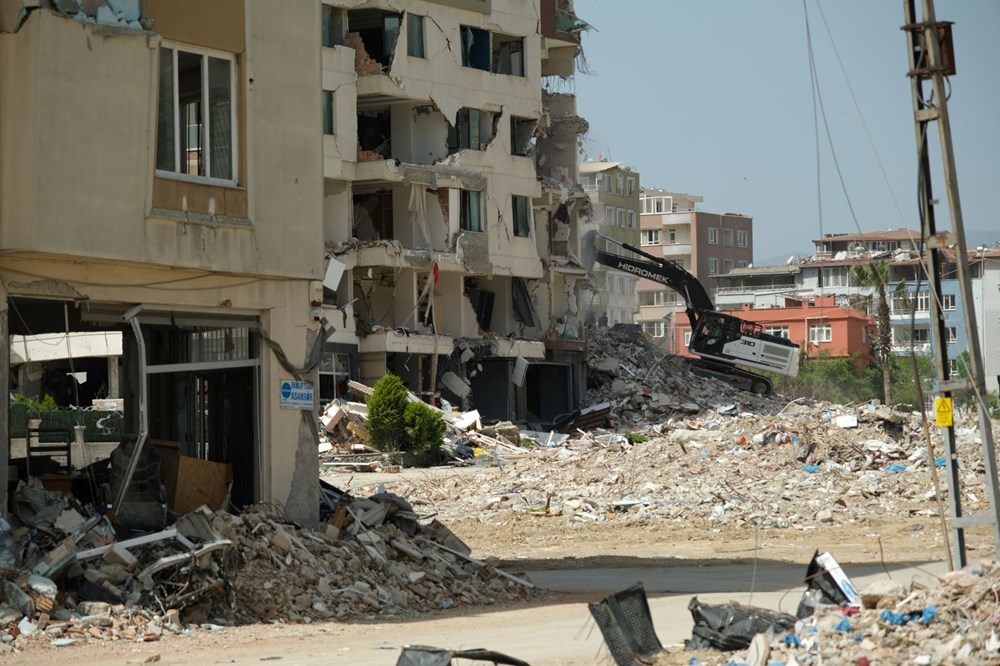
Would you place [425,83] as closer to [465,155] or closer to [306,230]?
[465,155]

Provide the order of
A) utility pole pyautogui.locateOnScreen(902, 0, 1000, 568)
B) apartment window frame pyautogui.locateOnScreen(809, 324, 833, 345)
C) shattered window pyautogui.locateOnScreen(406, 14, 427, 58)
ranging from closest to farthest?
utility pole pyautogui.locateOnScreen(902, 0, 1000, 568)
shattered window pyautogui.locateOnScreen(406, 14, 427, 58)
apartment window frame pyautogui.locateOnScreen(809, 324, 833, 345)

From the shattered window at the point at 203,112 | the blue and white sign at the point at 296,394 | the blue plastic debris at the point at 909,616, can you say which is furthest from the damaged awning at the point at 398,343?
the blue plastic debris at the point at 909,616

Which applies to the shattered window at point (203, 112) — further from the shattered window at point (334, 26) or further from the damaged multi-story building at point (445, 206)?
the shattered window at point (334, 26)

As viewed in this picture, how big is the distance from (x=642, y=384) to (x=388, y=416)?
63.1 feet

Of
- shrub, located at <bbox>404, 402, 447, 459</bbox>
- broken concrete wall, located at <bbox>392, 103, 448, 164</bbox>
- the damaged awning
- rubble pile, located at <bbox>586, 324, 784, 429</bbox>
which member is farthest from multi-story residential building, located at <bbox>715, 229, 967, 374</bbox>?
shrub, located at <bbox>404, 402, 447, 459</bbox>

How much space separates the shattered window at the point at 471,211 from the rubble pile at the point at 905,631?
1702 inches

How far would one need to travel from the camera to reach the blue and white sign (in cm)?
1702

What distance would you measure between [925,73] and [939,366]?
2.90 metres

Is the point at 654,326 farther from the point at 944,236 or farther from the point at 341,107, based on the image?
the point at 944,236

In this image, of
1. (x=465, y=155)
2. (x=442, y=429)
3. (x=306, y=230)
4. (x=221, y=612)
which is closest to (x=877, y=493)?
(x=442, y=429)

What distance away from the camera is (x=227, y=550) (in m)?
14.7

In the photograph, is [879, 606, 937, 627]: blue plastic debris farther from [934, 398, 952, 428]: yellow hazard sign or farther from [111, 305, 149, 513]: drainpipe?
[111, 305, 149, 513]: drainpipe

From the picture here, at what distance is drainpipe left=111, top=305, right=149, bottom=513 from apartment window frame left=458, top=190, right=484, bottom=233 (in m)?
38.1

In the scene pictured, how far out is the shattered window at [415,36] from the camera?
5268 cm
